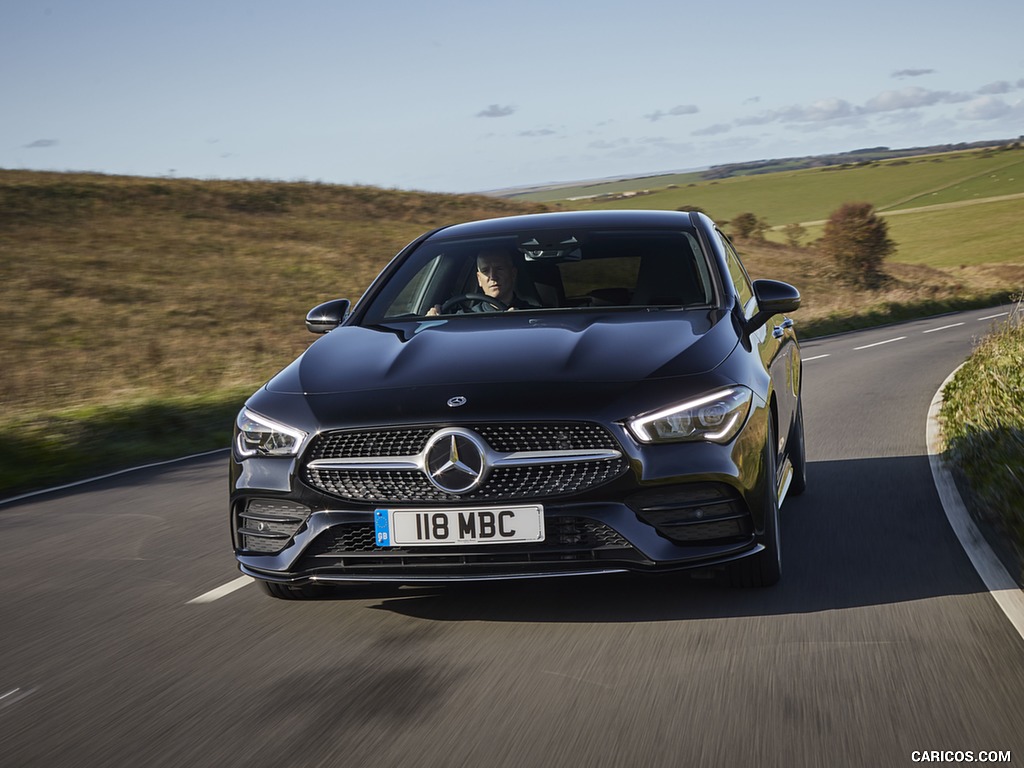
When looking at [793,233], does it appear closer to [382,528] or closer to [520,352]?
[520,352]

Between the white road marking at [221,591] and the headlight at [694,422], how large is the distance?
6.66 feet

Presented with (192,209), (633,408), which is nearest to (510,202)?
(192,209)

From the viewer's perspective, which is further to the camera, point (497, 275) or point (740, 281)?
point (740, 281)

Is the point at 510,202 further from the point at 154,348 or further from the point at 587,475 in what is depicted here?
the point at 587,475

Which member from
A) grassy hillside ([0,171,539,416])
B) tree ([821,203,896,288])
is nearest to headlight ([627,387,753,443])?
grassy hillside ([0,171,539,416])

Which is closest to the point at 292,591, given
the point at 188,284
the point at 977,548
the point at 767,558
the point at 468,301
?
the point at 468,301

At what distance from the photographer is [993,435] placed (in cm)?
771

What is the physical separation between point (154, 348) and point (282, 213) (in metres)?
33.7

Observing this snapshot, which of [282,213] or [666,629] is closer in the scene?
[666,629]

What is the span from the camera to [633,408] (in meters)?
4.34

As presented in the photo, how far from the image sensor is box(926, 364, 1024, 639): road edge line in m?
4.54

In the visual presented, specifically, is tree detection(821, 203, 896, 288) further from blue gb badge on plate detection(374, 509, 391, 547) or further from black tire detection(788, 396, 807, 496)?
blue gb badge on plate detection(374, 509, 391, 547)

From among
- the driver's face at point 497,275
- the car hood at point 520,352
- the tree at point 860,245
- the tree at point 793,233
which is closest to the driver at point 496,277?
the driver's face at point 497,275
